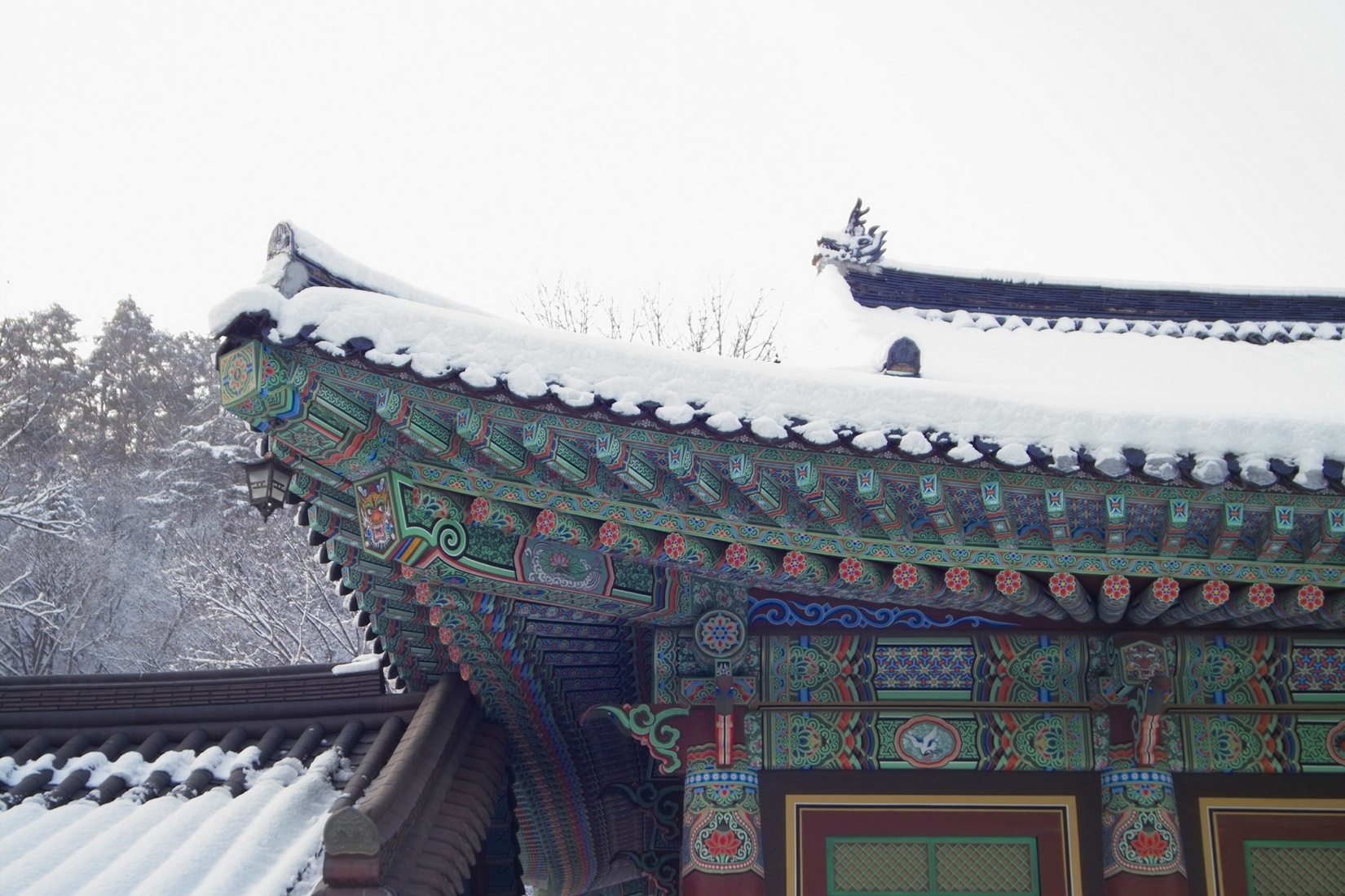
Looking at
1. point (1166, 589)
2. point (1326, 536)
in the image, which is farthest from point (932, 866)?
point (1326, 536)

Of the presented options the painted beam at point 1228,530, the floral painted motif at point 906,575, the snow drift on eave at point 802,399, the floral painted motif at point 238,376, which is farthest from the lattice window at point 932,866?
the floral painted motif at point 238,376

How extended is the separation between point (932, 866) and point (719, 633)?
1.15m

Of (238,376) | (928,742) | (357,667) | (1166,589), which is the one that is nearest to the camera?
(238,376)

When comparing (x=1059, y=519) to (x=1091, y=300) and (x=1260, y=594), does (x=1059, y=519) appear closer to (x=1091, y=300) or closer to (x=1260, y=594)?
(x=1260, y=594)

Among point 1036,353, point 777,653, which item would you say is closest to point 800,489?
point 777,653

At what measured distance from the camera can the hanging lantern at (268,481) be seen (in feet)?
12.0

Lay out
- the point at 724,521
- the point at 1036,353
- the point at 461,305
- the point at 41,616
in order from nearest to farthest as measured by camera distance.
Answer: the point at 724,521, the point at 461,305, the point at 1036,353, the point at 41,616

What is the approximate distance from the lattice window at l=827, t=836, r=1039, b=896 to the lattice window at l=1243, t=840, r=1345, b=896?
2.63 ft

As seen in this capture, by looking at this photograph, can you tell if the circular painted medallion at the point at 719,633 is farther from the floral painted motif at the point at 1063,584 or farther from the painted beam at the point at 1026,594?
the floral painted motif at the point at 1063,584

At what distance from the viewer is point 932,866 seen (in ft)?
13.1

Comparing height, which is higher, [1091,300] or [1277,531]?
[1091,300]

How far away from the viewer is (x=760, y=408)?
3.31 metres

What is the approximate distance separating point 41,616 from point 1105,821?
1835 cm

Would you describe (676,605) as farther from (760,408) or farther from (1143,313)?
(1143,313)
